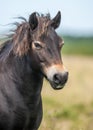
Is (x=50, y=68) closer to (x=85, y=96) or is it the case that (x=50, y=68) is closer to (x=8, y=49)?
(x=8, y=49)

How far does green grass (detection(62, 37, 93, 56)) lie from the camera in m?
55.5

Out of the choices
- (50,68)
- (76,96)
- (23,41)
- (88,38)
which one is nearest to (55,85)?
(50,68)

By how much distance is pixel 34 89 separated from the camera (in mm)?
10227

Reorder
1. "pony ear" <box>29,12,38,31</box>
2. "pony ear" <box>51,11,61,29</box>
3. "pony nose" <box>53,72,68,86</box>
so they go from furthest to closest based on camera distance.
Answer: "pony ear" <box>51,11,61,29</box>, "pony ear" <box>29,12,38,31</box>, "pony nose" <box>53,72,68,86</box>

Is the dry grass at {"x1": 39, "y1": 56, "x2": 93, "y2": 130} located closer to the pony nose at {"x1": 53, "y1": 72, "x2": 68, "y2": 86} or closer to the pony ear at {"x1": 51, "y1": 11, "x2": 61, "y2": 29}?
the pony ear at {"x1": 51, "y1": 11, "x2": 61, "y2": 29}

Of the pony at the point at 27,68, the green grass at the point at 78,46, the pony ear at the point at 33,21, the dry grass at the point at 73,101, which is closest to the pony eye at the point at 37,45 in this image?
the pony at the point at 27,68

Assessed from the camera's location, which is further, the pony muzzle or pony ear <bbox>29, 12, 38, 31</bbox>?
pony ear <bbox>29, 12, 38, 31</bbox>

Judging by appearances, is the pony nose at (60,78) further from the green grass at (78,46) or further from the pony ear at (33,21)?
the green grass at (78,46)

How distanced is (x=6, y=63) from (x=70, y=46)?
50311 mm

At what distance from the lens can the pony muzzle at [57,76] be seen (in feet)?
31.0

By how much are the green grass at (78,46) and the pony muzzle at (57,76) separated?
4267cm

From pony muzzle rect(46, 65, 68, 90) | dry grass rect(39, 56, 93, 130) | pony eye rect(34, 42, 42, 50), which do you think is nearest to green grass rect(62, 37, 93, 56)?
dry grass rect(39, 56, 93, 130)

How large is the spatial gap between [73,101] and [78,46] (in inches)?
1379

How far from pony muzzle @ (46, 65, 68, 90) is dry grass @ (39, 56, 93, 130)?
229cm
